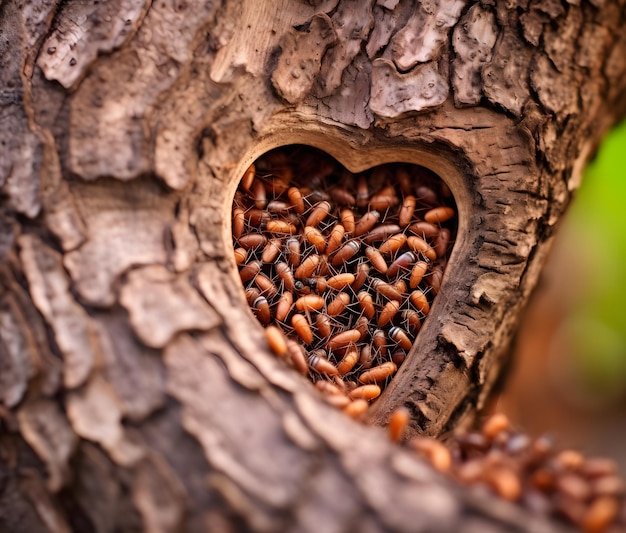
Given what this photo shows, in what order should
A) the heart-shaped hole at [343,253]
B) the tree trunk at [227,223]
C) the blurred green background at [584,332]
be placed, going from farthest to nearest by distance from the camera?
the blurred green background at [584,332]
the heart-shaped hole at [343,253]
the tree trunk at [227,223]

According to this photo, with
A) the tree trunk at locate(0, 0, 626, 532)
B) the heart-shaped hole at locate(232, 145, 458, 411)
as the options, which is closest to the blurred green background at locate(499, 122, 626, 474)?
the tree trunk at locate(0, 0, 626, 532)

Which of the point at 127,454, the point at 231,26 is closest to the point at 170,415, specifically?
the point at 127,454

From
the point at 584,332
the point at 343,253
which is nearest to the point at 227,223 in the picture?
the point at 343,253

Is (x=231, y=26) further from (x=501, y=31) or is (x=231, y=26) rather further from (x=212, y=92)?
(x=501, y=31)

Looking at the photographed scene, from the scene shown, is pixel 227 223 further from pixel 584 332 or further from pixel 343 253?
pixel 584 332

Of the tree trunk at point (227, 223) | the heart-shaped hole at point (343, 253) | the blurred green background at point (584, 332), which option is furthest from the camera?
the blurred green background at point (584, 332)

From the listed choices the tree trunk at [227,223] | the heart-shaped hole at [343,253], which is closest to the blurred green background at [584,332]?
the tree trunk at [227,223]

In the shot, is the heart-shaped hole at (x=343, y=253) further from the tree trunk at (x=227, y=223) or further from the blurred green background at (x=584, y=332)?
the blurred green background at (x=584, y=332)

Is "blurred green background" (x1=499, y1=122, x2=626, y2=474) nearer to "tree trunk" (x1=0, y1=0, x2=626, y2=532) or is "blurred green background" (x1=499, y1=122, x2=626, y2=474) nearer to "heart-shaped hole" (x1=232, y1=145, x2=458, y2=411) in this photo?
"tree trunk" (x1=0, y1=0, x2=626, y2=532)
